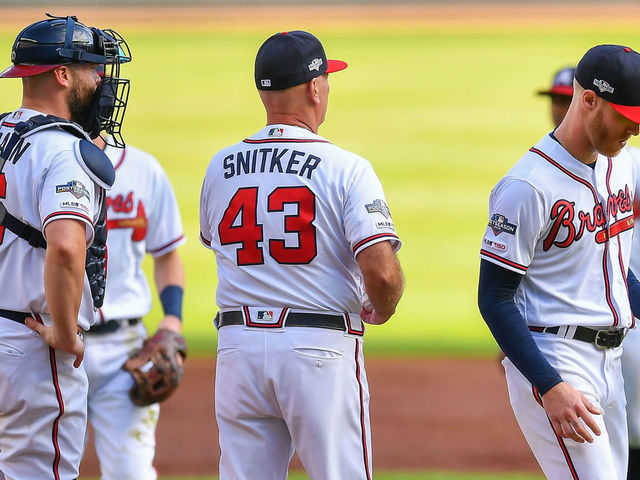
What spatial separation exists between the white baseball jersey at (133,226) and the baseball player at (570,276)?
1795 mm

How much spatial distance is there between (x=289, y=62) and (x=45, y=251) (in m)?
1.00

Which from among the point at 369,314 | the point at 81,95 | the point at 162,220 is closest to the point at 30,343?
the point at 81,95

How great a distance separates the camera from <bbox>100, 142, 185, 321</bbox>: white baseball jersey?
4195 millimetres

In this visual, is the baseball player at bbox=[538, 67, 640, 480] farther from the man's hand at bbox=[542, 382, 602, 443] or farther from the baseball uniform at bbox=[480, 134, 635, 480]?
the man's hand at bbox=[542, 382, 602, 443]

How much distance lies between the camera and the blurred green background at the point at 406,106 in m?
12.6

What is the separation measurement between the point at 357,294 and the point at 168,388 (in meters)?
1.43

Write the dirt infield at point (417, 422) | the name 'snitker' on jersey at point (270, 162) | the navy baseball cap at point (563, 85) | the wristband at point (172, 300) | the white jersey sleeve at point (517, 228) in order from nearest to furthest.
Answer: the white jersey sleeve at point (517, 228) < the name 'snitker' on jersey at point (270, 162) < the navy baseball cap at point (563, 85) < the wristband at point (172, 300) < the dirt infield at point (417, 422)

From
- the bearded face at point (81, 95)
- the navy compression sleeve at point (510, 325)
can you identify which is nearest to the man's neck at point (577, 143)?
the navy compression sleeve at point (510, 325)

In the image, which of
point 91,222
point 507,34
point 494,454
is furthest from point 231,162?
point 507,34

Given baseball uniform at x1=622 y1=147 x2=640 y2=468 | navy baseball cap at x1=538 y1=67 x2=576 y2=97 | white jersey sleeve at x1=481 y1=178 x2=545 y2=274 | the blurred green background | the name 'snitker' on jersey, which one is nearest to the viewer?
white jersey sleeve at x1=481 y1=178 x2=545 y2=274

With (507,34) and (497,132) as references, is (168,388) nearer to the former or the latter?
(497,132)

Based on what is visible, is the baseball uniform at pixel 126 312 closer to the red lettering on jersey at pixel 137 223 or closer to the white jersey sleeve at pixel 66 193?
the red lettering on jersey at pixel 137 223

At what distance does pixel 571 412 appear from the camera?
282 cm

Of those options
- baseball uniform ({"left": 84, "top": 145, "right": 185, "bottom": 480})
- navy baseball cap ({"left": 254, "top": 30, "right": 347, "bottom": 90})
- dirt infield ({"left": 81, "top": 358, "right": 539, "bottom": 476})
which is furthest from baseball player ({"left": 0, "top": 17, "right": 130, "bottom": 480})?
dirt infield ({"left": 81, "top": 358, "right": 539, "bottom": 476})
